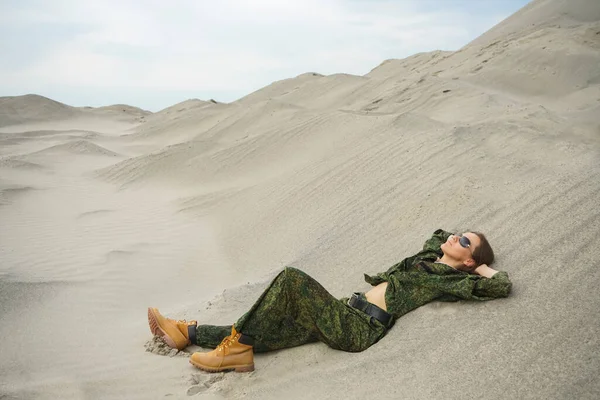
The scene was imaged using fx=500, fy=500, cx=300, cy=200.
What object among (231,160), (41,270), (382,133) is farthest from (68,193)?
(382,133)

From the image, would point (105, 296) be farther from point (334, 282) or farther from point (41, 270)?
point (334, 282)

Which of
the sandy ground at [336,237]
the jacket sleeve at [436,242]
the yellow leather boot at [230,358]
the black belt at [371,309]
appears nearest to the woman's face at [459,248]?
the jacket sleeve at [436,242]

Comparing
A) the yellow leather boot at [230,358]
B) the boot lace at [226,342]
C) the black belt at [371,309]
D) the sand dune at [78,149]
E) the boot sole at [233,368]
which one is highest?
the sand dune at [78,149]

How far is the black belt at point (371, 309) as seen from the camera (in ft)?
10.3

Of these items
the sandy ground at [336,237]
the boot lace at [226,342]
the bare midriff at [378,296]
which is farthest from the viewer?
the bare midriff at [378,296]

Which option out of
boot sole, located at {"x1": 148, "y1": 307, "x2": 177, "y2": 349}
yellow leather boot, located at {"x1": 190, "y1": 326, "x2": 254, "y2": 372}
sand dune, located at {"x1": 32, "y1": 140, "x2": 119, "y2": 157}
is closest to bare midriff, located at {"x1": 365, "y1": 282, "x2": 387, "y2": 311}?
yellow leather boot, located at {"x1": 190, "y1": 326, "x2": 254, "y2": 372}

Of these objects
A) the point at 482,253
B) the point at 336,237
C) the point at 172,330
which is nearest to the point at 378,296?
the point at 482,253

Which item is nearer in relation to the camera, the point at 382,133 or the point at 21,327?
the point at 21,327

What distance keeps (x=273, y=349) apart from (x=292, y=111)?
33.3 feet

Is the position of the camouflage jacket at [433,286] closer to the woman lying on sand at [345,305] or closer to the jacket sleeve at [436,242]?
the woman lying on sand at [345,305]

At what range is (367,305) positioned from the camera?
125 inches

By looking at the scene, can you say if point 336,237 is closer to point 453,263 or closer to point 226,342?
point 453,263

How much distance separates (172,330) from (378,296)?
1.43 m

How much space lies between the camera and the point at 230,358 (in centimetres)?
308
